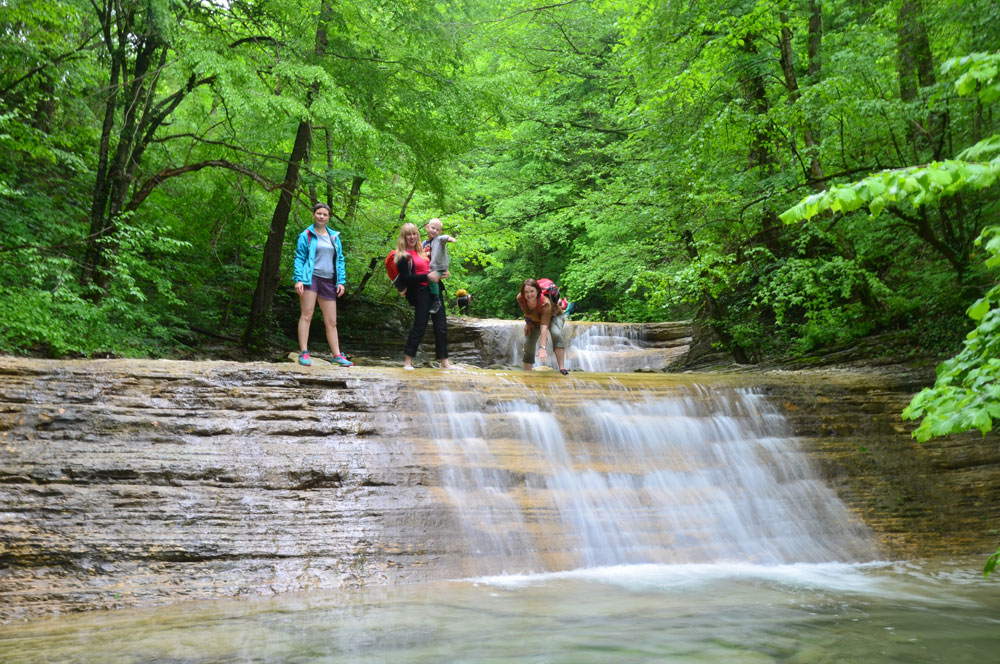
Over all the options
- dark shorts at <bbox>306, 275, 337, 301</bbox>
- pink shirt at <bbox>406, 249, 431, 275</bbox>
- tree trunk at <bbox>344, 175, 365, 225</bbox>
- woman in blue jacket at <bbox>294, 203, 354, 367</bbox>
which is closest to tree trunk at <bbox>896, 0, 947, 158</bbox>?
pink shirt at <bbox>406, 249, 431, 275</bbox>

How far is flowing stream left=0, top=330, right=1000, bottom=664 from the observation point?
365 cm

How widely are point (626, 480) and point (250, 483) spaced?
143 inches

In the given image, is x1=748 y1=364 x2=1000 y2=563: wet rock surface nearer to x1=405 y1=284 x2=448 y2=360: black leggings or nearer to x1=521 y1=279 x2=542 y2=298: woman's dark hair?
x1=521 y1=279 x2=542 y2=298: woman's dark hair

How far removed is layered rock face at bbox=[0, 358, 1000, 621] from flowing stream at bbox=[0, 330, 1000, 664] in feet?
0.94

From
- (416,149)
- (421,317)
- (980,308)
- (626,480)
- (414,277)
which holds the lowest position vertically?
(626,480)

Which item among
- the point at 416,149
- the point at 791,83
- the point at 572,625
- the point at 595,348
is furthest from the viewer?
the point at 595,348

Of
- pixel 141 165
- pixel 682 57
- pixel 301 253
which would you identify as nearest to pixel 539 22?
pixel 682 57

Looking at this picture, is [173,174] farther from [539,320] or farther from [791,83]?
[791,83]

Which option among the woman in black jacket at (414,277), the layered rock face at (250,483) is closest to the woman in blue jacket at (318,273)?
the woman in black jacket at (414,277)

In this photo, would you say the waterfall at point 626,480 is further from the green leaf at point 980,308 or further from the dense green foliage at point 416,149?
the green leaf at point 980,308

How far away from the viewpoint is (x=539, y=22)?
1950 cm

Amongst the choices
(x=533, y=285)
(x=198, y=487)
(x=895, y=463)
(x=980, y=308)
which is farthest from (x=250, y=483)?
(x=895, y=463)

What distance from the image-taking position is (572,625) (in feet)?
13.4

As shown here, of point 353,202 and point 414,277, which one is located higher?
point 353,202
